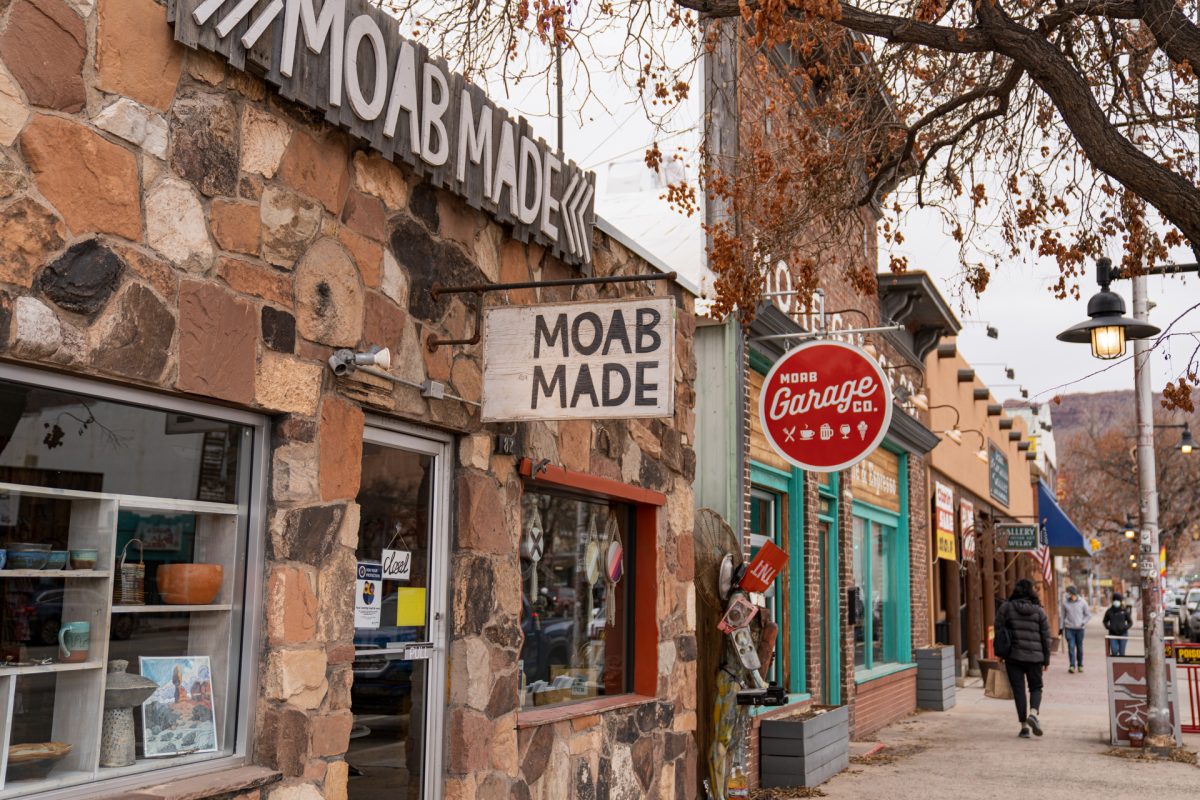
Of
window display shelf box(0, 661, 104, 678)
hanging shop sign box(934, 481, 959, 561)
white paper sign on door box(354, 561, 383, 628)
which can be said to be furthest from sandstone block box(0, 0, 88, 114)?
hanging shop sign box(934, 481, 959, 561)

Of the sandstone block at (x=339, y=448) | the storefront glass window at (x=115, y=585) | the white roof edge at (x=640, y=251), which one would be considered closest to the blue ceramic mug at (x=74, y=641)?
the storefront glass window at (x=115, y=585)

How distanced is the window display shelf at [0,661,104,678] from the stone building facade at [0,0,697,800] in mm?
422

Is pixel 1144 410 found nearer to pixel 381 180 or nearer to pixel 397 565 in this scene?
pixel 397 565

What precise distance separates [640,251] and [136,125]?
4646mm

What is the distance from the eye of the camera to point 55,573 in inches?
160

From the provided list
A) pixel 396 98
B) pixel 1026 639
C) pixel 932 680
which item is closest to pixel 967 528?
pixel 932 680

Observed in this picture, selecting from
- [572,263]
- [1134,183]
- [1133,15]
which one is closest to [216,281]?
[572,263]

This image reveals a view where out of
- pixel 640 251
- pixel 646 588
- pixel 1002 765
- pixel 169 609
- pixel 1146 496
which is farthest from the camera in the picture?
pixel 1146 496

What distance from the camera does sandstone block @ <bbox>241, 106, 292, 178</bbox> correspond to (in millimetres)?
4742

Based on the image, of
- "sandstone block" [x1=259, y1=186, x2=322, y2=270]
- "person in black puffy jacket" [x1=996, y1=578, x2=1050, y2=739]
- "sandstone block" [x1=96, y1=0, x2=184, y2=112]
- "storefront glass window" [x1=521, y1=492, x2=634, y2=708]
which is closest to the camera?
"sandstone block" [x1=96, y1=0, x2=184, y2=112]

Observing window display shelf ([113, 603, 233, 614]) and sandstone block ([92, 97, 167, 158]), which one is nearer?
sandstone block ([92, 97, 167, 158])

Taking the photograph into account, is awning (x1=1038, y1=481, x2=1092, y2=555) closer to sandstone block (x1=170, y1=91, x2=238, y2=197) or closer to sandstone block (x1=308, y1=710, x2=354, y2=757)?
sandstone block (x1=308, y1=710, x2=354, y2=757)

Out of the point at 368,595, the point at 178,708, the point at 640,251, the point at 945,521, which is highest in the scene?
the point at 640,251

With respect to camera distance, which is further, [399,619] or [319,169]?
[399,619]
